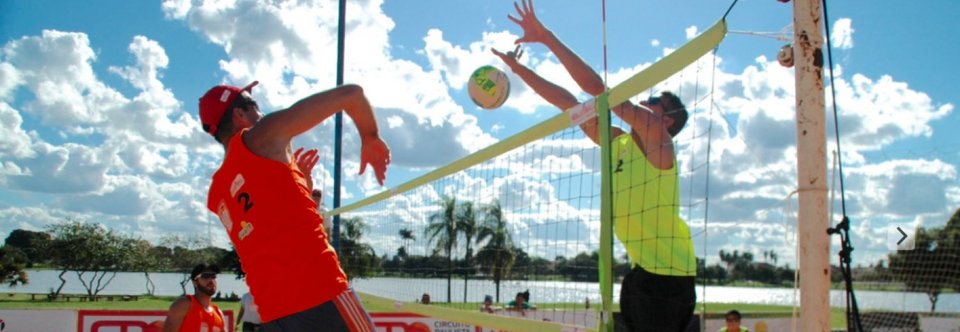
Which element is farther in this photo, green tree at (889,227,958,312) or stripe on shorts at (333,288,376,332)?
green tree at (889,227,958,312)

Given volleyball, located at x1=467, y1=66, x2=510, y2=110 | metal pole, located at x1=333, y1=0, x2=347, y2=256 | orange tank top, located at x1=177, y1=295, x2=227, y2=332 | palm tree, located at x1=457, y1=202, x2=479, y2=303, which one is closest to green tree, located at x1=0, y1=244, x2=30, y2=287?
metal pole, located at x1=333, y1=0, x2=347, y2=256

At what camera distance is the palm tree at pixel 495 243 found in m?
4.61

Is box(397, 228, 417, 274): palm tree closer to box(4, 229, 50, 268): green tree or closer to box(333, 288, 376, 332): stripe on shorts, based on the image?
box(333, 288, 376, 332): stripe on shorts

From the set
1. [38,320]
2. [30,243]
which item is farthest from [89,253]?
[38,320]

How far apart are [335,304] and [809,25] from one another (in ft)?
5.27

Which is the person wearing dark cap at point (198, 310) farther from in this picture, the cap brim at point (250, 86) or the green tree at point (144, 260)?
the green tree at point (144, 260)

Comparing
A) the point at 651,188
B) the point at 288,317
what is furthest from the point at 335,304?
the point at 651,188

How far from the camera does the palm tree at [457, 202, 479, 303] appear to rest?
212 inches

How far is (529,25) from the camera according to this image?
3564 mm

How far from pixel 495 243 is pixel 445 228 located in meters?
1.41

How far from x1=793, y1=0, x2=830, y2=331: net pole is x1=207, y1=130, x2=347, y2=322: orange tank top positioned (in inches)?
53.3

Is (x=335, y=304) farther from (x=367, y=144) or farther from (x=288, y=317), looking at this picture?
(x=367, y=144)

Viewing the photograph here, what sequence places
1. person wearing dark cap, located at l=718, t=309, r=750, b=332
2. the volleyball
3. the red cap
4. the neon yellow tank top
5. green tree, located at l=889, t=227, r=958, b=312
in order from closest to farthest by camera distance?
the red cap < the neon yellow tank top < the volleyball < person wearing dark cap, located at l=718, t=309, r=750, b=332 < green tree, located at l=889, t=227, r=958, b=312

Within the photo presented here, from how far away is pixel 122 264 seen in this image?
129 feet
